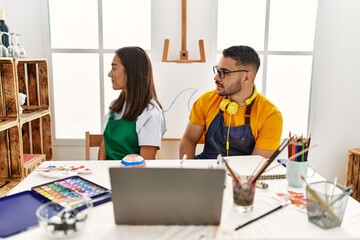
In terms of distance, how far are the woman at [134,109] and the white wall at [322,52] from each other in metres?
0.71

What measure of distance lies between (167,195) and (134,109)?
0.93 m

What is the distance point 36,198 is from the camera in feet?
3.40

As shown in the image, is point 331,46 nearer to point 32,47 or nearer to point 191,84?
point 191,84

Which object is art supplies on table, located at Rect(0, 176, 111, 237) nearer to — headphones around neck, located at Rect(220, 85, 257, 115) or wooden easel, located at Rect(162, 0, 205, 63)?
headphones around neck, located at Rect(220, 85, 257, 115)

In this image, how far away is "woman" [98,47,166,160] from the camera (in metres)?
1.68

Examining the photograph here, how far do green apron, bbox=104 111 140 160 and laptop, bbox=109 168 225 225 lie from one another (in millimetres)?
874

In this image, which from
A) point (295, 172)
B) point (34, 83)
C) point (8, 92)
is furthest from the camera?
point (34, 83)

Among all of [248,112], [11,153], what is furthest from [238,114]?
[11,153]

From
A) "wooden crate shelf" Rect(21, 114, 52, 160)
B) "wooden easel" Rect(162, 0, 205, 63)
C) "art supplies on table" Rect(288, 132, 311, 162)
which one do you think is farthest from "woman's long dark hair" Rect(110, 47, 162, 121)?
"wooden crate shelf" Rect(21, 114, 52, 160)

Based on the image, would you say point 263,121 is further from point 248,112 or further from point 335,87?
point 335,87

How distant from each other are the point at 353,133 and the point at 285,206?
2.04 meters

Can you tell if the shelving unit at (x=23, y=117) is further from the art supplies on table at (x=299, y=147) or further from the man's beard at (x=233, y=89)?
the art supplies on table at (x=299, y=147)

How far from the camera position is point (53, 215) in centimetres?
85

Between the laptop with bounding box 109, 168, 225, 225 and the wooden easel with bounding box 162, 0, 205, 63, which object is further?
the wooden easel with bounding box 162, 0, 205, 63
